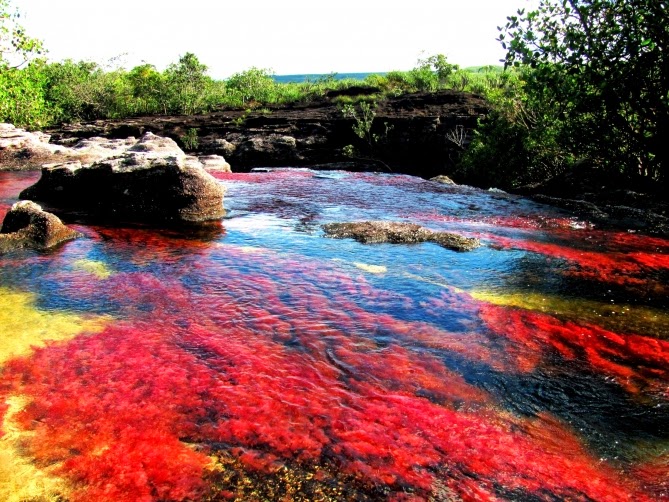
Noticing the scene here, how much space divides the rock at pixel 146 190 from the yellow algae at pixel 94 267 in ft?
12.4

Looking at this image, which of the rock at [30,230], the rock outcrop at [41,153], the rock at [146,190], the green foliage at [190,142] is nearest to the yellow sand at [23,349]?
the rock at [30,230]

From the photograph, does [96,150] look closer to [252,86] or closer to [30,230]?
[30,230]

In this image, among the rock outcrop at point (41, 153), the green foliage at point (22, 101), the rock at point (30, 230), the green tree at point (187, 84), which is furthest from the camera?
the green tree at point (187, 84)

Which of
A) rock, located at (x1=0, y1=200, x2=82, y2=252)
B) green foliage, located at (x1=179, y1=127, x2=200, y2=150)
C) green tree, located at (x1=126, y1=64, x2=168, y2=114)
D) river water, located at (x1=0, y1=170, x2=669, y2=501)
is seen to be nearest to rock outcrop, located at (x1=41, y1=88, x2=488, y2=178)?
green foliage, located at (x1=179, y1=127, x2=200, y2=150)

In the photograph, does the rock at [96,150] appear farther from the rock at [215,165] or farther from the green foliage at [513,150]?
the green foliage at [513,150]

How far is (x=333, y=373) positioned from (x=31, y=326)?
4.00 meters

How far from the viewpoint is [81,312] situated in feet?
22.6

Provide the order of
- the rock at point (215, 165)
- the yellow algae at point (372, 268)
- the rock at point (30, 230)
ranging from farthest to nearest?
1. the rock at point (215, 165)
2. the rock at point (30, 230)
3. the yellow algae at point (372, 268)

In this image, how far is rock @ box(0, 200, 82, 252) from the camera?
10.0 m

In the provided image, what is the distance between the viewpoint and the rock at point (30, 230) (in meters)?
10.0

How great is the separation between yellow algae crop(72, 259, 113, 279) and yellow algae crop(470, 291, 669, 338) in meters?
6.11

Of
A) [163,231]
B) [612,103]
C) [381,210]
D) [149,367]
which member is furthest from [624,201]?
[149,367]

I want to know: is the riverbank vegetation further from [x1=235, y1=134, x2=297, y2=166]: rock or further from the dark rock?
[x1=235, y1=134, x2=297, y2=166]: rock

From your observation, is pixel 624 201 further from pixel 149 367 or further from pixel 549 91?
pixel 149 367
